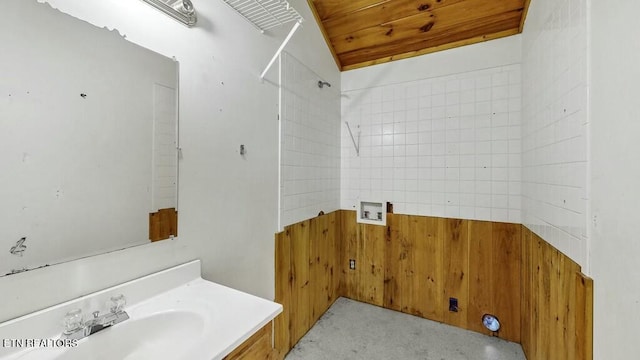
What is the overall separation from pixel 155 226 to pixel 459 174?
2.25m

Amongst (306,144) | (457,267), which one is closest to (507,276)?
(457,267)

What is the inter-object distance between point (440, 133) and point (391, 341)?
5.89ft

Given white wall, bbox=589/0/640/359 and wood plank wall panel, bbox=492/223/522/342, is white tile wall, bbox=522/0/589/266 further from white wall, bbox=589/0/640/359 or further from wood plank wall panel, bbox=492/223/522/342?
wood plank wall panel, bbox=492/223/522/342

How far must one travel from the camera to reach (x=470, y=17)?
6.54 feet

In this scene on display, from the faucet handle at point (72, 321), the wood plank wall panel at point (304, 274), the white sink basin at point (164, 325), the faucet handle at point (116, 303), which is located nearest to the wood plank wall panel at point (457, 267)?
the wood plank wall panel at point (304, 274)

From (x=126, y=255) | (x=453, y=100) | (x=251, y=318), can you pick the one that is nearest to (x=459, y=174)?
(x=453, y=100)

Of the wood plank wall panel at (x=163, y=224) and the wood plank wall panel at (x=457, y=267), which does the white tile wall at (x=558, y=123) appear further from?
the wood plank wall panel at (x=163, y=224)

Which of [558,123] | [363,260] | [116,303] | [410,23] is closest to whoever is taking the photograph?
[116,303]

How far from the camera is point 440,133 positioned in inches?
89.7

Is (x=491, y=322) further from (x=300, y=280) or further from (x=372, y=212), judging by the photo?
(x=300, y=280)

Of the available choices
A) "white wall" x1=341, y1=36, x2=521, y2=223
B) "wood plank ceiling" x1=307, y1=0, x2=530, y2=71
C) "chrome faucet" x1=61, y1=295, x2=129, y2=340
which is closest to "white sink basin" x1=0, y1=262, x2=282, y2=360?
"chrome faucet" x1=61, y1=295, x2=129, y2=340

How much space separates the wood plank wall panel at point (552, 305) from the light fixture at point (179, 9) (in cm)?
193

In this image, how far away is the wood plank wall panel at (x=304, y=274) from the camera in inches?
70.9

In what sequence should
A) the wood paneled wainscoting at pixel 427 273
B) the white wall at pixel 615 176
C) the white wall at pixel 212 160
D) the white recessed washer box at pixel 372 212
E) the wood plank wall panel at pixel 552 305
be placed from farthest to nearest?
the white recessed washer box at pixel 372 212 → the wood paneled wainscoting at pixel 427 273 → the wood plank wall panel at pixel 552 305 → the white wall at pixel 212 160 → the white wall at pixel 615 176
